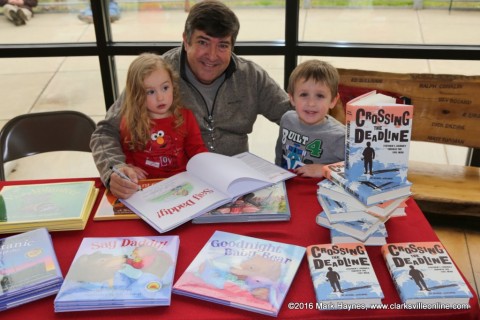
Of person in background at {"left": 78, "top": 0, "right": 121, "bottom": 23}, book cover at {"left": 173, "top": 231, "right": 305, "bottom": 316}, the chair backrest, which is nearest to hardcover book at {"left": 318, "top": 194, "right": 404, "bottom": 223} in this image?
book cover at {"left": 173, "top": 231, "right": 305, "bottom": 316}

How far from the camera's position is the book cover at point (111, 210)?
4.63ft

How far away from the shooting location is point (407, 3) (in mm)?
3133

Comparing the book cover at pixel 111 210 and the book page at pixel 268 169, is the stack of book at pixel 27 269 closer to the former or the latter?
the book cover at pixel 111 210

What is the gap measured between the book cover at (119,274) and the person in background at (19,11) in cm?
268

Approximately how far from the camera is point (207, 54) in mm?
1933

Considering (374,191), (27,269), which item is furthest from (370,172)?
(27,269)

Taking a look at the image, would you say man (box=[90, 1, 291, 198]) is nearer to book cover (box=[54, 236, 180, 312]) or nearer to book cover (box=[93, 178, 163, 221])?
book cover (box=[93, 178, 163, 221])

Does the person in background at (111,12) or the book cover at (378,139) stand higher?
the person in background at (111,12)

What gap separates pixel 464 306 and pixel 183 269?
2.18ft

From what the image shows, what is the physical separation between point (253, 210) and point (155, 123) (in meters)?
0.61

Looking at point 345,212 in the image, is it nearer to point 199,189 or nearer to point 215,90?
point 199,189

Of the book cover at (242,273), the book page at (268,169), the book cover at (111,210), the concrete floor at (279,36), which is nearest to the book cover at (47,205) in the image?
the book cover at (111,210)

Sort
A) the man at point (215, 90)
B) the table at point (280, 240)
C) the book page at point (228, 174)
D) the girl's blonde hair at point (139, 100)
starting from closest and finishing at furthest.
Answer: the table at point (280, 240)
the book page at point (228, 174)
the girl's blonde hair at point (139, 100)
the man at point (215, 90)

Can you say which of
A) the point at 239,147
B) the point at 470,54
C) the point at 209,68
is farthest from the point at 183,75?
the point at 470,54
